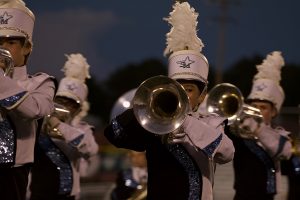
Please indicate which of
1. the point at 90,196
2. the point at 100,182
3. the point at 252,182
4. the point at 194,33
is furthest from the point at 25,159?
the point at 100,182

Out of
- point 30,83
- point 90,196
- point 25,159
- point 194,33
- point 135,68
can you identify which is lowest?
point 90,196

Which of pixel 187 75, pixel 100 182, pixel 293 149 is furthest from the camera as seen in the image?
pixel 100 182

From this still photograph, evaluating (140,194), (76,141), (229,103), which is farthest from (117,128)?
(140,194)

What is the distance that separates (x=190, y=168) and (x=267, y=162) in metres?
2.14

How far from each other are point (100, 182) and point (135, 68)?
3073 centimetres

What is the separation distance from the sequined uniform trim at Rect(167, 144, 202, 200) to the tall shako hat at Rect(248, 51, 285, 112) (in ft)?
8.36

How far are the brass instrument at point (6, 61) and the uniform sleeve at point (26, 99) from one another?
0.22 feet

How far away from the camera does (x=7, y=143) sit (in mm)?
3941

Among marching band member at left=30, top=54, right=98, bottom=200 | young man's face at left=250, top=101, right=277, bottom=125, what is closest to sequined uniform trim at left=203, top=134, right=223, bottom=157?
marching band member at left=30, top=54, right=98, bottom=200

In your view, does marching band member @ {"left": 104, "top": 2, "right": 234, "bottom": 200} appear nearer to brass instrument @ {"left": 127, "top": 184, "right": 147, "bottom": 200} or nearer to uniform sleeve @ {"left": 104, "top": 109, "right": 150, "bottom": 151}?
uniform sleeve @ {"left": 104, "top": 109, "right": 150, "bottom": 151}

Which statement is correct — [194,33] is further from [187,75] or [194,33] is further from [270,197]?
[270,197]

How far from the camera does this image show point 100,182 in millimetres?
18781

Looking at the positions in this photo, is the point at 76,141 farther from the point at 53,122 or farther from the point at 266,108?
the point at 266,108

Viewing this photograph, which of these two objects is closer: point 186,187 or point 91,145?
point 186,187
